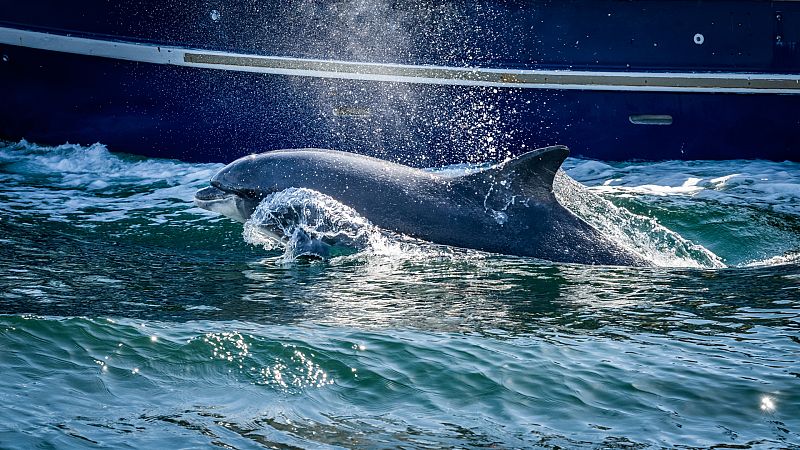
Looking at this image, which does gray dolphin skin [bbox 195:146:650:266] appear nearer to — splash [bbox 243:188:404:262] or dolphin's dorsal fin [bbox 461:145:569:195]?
dolphin's dorsal fin [bbox 461:145:569:195]

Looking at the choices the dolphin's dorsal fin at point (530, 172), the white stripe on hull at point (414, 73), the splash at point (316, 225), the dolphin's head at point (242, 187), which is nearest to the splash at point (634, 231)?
the dolphin's dorsal fin at point (530, 172)

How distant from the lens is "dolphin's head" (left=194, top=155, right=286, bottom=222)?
1150 centimetres

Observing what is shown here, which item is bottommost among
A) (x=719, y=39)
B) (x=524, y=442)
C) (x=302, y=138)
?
(x=524, y=442)

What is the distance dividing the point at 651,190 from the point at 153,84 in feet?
26.0

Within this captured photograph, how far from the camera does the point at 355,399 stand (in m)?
6.93

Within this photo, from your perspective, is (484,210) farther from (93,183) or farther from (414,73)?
(93,183)

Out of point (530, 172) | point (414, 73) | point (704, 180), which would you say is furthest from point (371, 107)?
point (530, 172)

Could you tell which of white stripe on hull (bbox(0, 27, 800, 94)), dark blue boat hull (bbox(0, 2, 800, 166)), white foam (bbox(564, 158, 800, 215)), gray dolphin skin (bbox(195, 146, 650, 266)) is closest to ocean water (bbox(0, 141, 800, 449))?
gray dolphin skin (bbox(195, 146, 650, 266))

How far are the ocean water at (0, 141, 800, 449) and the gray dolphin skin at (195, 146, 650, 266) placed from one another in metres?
0.18

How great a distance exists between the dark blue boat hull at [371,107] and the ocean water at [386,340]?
15.0ft

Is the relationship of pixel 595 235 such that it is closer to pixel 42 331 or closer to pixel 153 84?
pixel 42 331

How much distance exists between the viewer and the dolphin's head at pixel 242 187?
1150 cm

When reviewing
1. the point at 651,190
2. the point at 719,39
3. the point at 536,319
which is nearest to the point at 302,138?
the point at 651,190

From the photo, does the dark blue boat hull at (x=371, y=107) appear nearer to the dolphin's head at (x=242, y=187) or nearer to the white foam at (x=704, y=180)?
the white foam at (x=704, y=180)
